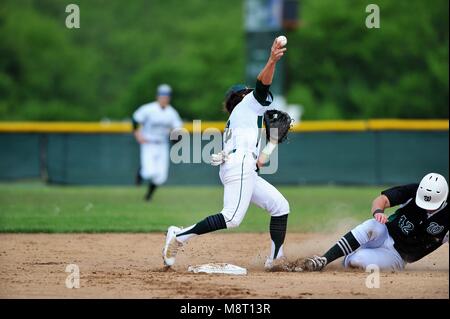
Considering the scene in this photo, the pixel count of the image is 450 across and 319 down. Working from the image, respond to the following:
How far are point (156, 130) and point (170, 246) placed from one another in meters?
8.72

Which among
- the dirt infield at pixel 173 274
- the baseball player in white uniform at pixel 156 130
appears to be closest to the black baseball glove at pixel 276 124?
the dirt infield at pixel 173 274

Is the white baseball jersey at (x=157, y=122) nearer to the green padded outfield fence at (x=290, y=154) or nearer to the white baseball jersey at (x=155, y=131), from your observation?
the white baseball jersey at (x=155, y=131)

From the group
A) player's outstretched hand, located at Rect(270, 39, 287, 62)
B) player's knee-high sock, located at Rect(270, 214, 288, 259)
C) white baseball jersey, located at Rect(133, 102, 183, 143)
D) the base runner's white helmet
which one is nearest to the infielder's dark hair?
player's outstretched hand, located at Rect(270, 39, 287, 62)

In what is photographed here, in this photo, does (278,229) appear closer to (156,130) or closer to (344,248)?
(344,248)

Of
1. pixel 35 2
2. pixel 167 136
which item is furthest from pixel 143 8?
pixel 167 136

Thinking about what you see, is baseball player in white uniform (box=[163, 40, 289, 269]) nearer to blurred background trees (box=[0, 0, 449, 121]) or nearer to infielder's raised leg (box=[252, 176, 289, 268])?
infielder's raised leg (box=[252, 176, 289, 268])

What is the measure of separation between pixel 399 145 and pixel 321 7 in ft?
79.0

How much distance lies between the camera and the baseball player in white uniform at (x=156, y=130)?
16.2 metres

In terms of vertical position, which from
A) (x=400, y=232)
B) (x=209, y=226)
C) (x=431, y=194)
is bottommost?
(x=400, y=232)

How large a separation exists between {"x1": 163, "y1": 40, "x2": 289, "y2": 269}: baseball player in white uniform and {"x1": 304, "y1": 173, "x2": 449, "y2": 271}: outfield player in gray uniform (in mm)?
655

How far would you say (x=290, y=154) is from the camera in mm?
20266

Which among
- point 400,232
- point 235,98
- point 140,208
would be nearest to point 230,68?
point 140,208
